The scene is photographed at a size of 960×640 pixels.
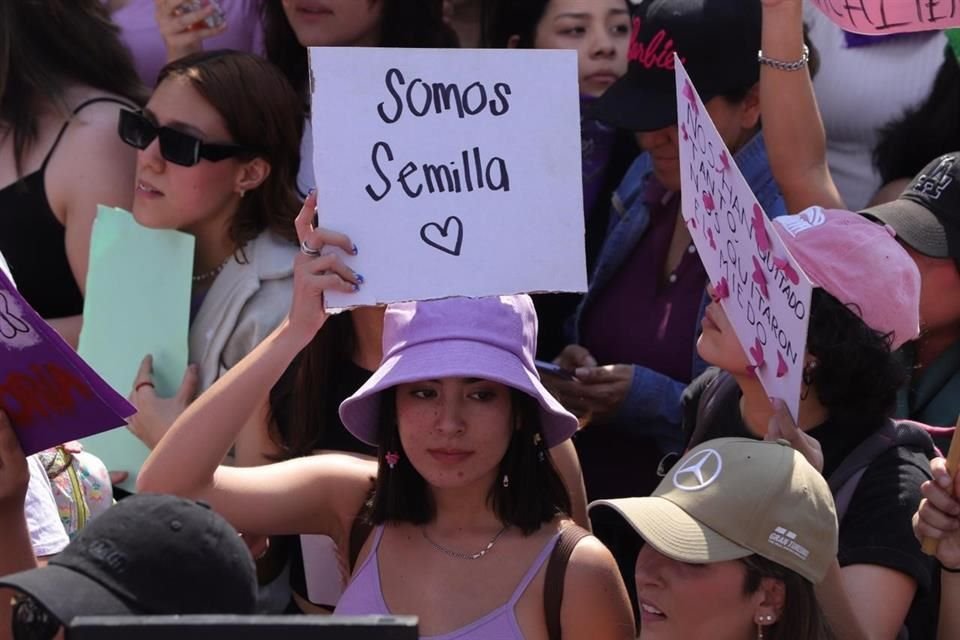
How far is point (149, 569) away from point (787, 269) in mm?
1562

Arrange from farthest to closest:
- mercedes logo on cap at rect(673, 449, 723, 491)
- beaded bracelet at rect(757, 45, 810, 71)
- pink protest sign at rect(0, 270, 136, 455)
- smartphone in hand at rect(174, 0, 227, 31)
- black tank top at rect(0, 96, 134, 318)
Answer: smartphone in hand at rect(174, 0, 227, 31) → black tank top at rect(0, 96, 134, 318) → beaded bracelet at rect(757, 45, 810, 71) → mercedes logo on cap at rect(673, 449, 723, 491) → pink protest sign at rect(0, 270, 136, 455)

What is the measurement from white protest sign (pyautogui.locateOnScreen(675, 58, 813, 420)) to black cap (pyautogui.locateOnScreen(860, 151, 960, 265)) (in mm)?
605

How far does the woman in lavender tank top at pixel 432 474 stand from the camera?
11.0 ft

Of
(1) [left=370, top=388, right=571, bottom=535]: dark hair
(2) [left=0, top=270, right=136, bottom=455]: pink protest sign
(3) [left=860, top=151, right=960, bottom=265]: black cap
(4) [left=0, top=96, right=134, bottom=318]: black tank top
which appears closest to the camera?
(2) [left=0, top=270, right=136, bottom=455]: pink protest sign

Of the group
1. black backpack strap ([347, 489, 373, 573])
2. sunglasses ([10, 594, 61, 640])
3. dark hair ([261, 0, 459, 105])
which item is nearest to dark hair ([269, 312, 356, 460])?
black backpack strap ([347, 489, 373, 573])

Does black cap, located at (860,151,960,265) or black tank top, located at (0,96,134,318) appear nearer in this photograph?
black cap, located at (860,151,960,265)

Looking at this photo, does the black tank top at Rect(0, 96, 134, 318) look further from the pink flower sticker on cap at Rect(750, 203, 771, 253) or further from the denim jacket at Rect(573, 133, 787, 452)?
the pink flower sticker on cap at Rect(750, 203, 771, 253)

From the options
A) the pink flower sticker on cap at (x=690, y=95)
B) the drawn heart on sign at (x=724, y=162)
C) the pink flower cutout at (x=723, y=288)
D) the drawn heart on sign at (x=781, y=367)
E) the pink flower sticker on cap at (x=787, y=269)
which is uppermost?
the pink flower sticker on cap at (x=690, y=95)

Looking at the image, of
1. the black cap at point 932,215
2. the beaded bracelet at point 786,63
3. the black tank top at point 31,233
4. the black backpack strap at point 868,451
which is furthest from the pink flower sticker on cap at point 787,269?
the black tank top at point 31,233

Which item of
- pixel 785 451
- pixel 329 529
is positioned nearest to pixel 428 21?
pixel 329 529

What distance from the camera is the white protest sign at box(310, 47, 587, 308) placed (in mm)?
3434

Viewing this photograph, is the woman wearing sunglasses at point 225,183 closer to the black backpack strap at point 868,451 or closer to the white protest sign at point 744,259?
the white protest sign at point 744,259

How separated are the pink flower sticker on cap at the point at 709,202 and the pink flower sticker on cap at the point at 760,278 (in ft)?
0.54

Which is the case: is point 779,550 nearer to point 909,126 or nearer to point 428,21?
point 909,126
